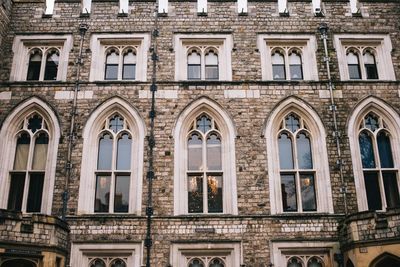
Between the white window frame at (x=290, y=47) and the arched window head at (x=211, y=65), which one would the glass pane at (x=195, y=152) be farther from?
the white window frame at (x=290, y=47)

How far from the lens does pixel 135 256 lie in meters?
12.9

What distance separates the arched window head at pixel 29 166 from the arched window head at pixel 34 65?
1.39 meters

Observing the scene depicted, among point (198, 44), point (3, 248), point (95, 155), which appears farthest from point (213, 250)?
point (198, 44)

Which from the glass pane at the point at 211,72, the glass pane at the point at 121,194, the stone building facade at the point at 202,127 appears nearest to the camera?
the stone building facade at the point at 202,127

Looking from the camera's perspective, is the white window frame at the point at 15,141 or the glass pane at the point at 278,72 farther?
the glass pane at the point at 278,72

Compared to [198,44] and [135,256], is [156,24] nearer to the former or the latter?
[198,44]

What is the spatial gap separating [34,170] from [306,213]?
8236 millimetres

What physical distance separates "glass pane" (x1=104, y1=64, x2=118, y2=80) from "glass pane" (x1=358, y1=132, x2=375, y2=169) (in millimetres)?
8137

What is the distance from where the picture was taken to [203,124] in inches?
576

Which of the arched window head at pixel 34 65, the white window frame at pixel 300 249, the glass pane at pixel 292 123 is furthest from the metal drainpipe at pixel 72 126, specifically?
the glass pane at pixel 292 123

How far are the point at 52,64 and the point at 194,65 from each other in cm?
475

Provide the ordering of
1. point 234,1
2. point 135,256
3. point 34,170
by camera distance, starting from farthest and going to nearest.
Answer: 1. point 234,1
2. point 34,170
3. point 135,256

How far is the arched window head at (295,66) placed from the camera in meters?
15.3

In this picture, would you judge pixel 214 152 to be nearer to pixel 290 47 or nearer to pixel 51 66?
pixel 290 47
